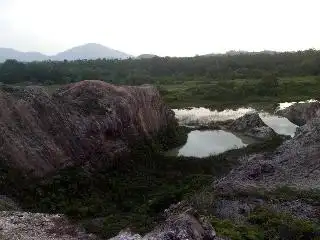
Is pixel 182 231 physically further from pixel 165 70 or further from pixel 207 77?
pixel 165 70

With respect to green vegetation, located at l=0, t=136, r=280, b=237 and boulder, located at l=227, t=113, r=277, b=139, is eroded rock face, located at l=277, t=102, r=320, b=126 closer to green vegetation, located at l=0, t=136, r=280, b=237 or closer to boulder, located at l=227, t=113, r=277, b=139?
boulder, located at l=227, t=113, r=277, b=139

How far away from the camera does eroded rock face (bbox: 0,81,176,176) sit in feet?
91.7

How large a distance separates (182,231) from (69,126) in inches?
704

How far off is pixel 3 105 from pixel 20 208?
856 centimetres

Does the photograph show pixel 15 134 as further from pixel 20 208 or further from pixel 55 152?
pixel 20 208

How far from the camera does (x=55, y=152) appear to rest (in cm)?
2922

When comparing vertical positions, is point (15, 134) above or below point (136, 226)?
above

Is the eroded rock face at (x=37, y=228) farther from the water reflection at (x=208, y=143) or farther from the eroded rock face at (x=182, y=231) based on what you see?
the water reflection at (x=208, y=143)

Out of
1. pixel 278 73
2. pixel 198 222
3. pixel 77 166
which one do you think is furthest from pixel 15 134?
pixel 278 73

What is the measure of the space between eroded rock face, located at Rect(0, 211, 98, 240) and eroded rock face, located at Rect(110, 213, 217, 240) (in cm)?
229

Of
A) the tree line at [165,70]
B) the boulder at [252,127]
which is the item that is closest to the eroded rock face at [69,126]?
the boulder at [252,127]

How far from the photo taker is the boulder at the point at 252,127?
45.8 meters

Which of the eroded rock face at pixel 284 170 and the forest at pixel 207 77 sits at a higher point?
the eroded rock face at pixel 284 170

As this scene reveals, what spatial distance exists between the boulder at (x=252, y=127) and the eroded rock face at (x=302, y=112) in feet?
19.4
